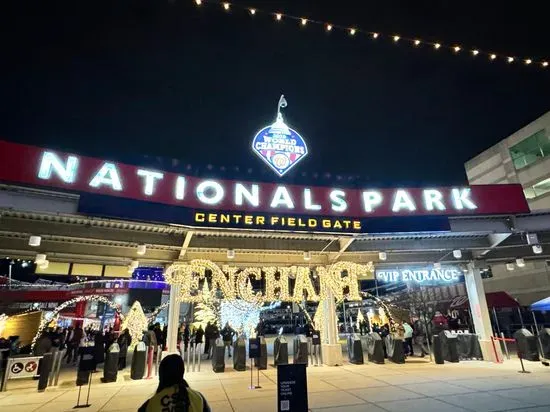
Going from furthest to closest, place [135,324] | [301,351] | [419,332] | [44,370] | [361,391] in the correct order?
[419,332], [135,324], [301,351], [44,370], [361,391]

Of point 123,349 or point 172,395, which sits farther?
point 123,349

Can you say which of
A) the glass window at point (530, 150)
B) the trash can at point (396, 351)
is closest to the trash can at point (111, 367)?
the trash can at point (396, 351)

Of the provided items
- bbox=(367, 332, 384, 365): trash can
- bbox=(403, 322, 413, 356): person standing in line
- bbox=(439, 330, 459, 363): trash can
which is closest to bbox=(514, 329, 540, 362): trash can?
bbox=(439, 330, 459, 363): trash can

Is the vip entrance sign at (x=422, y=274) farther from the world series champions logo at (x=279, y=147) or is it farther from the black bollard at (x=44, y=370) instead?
the black bollard at (x=44, y=370)

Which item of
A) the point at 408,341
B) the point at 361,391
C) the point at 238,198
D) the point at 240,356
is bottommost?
the point at 361,391

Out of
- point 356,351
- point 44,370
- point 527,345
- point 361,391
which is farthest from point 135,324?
point 527,345

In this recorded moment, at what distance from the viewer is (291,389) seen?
17.4ft

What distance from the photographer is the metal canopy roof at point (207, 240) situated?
9.38 meters

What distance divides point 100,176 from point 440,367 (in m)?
14.4

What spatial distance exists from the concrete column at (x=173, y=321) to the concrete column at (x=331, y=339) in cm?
648

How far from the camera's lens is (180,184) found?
10.9 meters

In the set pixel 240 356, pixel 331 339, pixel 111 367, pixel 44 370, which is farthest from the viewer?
pixel 331 339

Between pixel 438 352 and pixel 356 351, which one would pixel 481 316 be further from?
pixel 356 351

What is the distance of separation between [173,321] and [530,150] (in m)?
40.8
